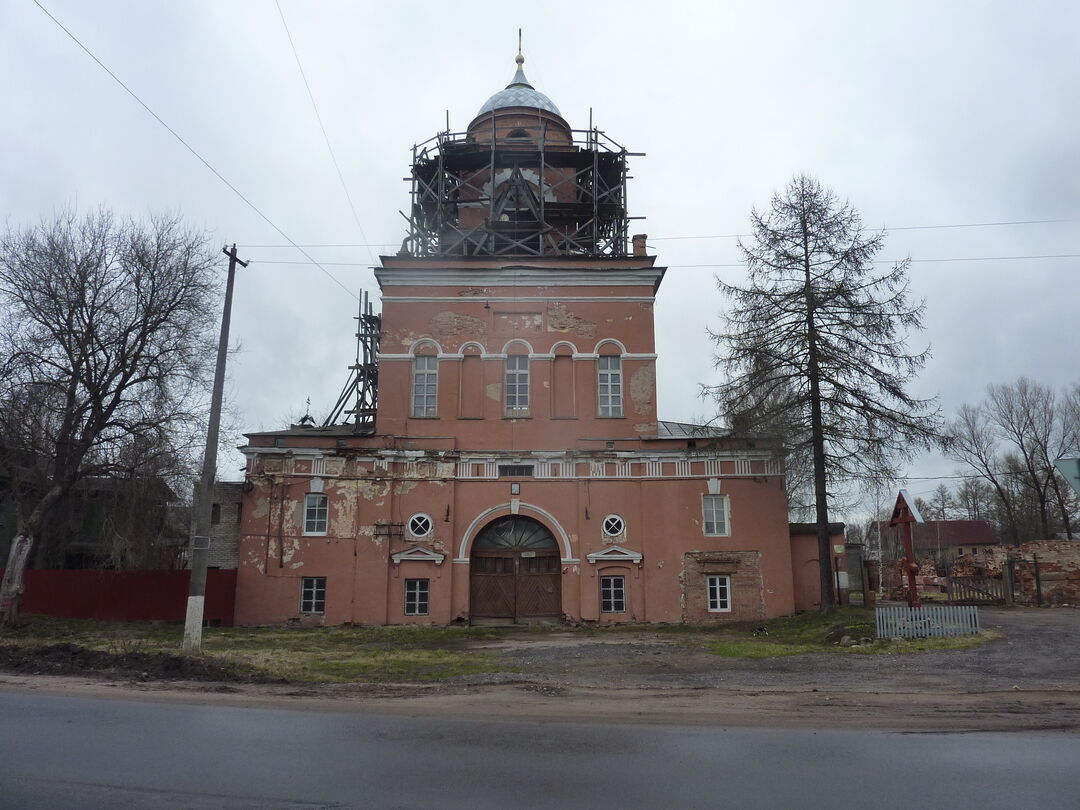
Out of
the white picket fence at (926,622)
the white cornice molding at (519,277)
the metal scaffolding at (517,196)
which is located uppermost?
the metal scaffolding at (517,196)

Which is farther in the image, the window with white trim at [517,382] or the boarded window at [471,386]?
the window with white trim at [517,382]

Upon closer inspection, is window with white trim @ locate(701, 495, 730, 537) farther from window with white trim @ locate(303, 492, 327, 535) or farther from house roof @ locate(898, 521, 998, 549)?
house roof @ locate(898, 521, 998, 549)

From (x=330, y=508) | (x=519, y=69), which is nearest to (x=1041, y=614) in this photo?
(x=330, y=508)

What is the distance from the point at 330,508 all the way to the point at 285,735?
53.3 ft

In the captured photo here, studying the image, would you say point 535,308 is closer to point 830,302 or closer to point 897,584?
point 830,302

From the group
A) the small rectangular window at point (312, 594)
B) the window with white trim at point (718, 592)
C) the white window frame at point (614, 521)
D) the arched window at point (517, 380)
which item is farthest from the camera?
the arched window at point (517, 380)

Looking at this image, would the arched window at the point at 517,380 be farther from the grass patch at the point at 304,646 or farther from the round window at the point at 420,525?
the grass patch at the point at 304,646

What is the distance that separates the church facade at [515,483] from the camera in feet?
76.5

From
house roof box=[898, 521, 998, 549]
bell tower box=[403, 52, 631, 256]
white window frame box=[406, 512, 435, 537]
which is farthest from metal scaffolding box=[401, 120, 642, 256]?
house roof box=[898, 521, 998, 549]

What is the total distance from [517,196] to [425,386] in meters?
9.02

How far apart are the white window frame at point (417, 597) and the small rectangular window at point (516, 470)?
156 inches

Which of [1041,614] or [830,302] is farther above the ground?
[830,302]

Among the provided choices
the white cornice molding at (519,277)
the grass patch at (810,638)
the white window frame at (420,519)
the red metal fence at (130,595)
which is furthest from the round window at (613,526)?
the red metal fence at (130,595)

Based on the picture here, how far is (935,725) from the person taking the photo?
845 cm
